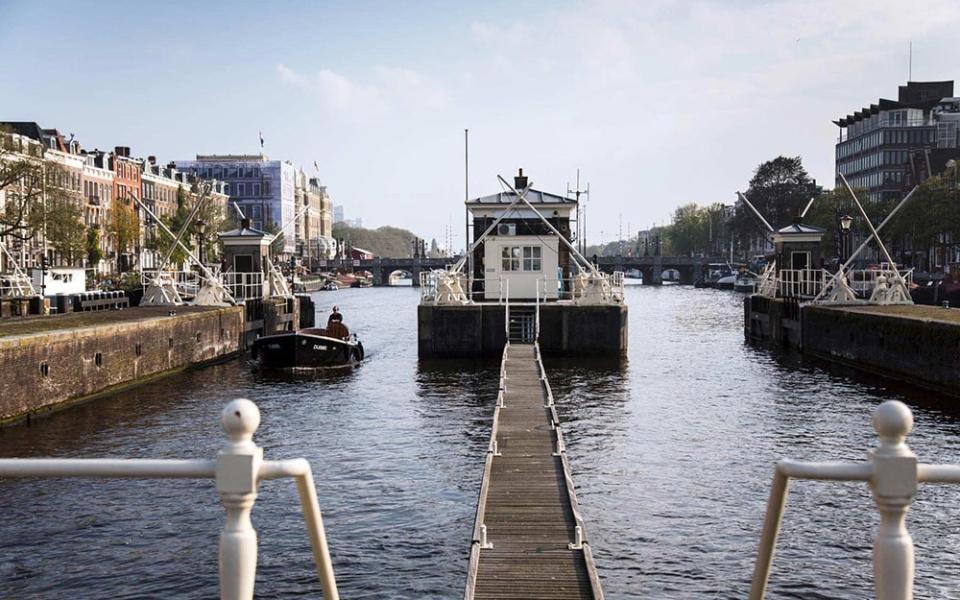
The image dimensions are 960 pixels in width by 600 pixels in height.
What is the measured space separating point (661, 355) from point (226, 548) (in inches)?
1908

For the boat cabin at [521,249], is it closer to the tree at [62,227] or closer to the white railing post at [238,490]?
the tree at [62,227]

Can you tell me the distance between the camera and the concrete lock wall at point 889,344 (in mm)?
34406

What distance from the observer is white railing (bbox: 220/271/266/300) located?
196ft

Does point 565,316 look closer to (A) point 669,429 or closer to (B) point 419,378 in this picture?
(B) point 419,378

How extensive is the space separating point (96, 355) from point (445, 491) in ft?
60.7

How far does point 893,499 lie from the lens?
4406 mm

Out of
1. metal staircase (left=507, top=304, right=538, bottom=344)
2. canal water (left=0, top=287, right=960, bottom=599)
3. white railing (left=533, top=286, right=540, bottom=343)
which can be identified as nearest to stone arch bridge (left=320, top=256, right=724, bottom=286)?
metal staircase (left=507, top=304, right=538, bottom=344)

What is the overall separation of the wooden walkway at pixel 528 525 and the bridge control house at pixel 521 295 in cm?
2419

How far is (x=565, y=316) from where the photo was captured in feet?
154

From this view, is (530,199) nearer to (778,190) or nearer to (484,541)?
(484,541)

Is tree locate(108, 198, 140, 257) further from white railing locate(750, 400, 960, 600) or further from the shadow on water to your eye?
white railing locate(750, 400, 960, 600)

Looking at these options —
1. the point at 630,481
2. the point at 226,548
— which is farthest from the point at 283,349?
the point at 226,548

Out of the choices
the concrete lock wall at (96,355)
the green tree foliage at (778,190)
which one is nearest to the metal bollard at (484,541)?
the concrete lock wall at (96,355)

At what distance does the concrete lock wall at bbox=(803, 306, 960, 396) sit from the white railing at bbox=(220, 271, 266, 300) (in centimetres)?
3131
